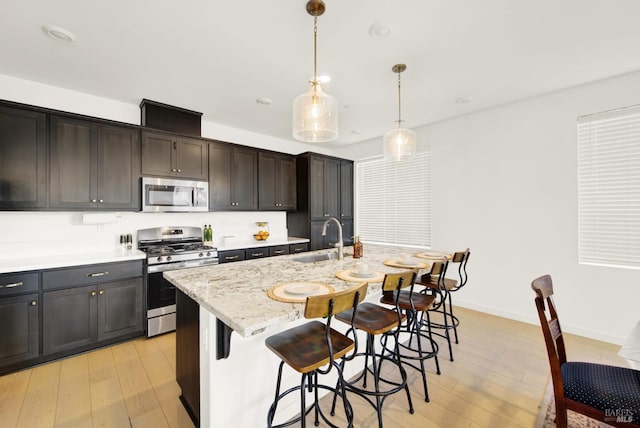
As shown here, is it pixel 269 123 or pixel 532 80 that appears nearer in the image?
pixel 532 80

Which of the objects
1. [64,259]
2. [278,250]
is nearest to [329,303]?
[64,259]

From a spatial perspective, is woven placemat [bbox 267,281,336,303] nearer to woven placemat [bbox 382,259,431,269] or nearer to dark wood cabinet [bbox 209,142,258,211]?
woven placemat [bbox 382,259,431,269]

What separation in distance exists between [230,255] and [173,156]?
1.50 metres

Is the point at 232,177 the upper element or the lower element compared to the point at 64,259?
upper

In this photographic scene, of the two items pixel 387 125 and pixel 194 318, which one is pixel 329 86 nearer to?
pixel 387 125

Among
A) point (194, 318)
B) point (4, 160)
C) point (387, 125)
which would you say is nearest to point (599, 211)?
point (387, 125)

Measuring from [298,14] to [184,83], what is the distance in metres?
1.65

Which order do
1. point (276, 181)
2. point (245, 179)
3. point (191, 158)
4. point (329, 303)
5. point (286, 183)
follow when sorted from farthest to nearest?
point (286, 183) < point (276, 181) < point (245, 179) < point (191, 158) < point (329, 303)

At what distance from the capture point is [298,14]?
191cm

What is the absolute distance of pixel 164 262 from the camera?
3072mm

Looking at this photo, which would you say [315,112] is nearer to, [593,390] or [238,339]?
[238,339]

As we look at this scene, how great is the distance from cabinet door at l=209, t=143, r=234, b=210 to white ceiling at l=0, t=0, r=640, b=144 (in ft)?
2.41

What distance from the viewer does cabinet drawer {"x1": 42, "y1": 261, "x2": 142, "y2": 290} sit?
2465 millimetres

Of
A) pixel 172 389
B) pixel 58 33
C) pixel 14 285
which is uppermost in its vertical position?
pixel 58 33
